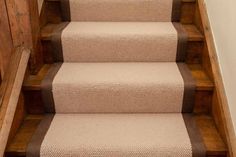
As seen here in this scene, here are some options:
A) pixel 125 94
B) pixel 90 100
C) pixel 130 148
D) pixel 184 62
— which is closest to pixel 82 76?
pixel 90 100

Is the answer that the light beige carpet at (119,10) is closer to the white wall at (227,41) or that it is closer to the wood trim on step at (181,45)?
the wood trim on step at (181,45)

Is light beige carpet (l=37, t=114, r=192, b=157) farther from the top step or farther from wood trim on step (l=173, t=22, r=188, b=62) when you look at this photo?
the top step

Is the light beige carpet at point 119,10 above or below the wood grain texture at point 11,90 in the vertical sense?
above

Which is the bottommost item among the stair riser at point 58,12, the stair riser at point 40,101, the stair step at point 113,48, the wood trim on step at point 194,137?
the wood trim on step at point 194,137

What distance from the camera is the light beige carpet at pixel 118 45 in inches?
67.7

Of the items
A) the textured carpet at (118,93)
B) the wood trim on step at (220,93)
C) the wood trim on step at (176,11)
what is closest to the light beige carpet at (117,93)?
the textured carpet at (118,93)

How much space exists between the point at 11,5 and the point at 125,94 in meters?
0.73

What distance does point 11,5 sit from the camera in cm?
148

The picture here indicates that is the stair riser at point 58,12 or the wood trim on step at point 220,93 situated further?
the stair riser at point 58,12

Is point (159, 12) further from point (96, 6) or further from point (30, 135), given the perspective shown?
point (30, 135)

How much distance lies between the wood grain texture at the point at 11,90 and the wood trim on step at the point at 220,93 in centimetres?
97

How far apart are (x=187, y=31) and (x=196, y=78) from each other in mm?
366

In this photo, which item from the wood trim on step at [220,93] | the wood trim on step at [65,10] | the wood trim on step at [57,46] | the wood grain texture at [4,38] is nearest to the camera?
the wood trim on step at [220,93]

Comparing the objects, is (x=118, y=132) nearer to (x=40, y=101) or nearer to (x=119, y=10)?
(x=40, y=101)
